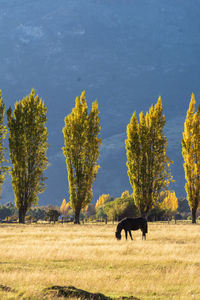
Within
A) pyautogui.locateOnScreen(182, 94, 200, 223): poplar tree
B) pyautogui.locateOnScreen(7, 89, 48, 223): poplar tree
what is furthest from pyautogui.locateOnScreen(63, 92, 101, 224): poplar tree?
pyautogui.locateOnScreen(182, 94, 200, 223): poplar tree

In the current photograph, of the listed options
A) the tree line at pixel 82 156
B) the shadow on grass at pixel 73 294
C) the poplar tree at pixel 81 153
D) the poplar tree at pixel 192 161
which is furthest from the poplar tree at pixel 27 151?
the shadow on grass at pixel 73 294

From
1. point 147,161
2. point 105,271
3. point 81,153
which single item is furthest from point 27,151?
point 105,271

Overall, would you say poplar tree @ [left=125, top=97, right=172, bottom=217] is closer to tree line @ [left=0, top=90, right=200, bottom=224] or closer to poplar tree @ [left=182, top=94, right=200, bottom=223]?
tree line @ [left=0, top=90, right=200, bottom=224]

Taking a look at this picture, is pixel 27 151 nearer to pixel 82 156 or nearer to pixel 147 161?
pixel 82 156

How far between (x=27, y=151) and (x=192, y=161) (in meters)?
23.1

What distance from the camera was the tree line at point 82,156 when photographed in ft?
153

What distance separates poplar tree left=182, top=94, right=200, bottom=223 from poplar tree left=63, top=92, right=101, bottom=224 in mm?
12914

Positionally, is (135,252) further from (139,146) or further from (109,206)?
(109,206)

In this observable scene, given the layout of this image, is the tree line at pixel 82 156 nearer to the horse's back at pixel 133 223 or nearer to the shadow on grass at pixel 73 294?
the horse's back at pixel 133 223

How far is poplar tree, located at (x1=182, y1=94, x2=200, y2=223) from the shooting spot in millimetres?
48938

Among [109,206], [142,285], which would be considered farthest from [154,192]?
[142,285]

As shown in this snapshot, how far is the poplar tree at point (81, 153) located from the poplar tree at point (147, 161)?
5.21 metres

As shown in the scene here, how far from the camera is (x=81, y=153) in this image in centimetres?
4747

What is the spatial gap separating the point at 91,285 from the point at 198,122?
141 ft
